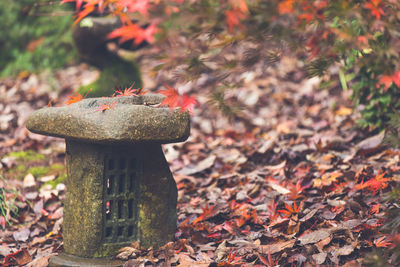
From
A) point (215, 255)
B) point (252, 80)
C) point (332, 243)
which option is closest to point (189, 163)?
point (215, 255)

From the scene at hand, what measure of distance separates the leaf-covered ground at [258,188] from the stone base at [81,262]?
11cm

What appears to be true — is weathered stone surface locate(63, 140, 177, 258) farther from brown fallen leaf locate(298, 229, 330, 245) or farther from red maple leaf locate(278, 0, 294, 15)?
red maple leaf locate(278, 0, 294, 15)

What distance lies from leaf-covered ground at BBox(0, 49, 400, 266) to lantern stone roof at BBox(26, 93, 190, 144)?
21cm

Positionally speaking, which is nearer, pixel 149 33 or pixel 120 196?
pixel 149 33

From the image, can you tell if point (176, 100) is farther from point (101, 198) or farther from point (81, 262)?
point (81, 262)

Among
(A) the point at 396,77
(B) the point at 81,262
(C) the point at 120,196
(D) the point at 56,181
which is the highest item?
(A) the point at 396,77

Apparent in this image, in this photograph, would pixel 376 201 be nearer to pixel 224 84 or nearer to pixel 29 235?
pixel 224 84

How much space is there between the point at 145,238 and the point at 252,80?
4005 mm

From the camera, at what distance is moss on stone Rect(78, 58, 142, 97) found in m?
4.78

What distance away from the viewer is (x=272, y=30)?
5.56 ft

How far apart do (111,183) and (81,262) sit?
1.47 ft

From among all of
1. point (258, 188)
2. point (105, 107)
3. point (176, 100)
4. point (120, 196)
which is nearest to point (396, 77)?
point (176, 100)

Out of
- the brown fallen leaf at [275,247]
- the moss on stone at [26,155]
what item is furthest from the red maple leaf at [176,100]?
the moss on stone at [26,155]

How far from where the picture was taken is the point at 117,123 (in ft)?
7.39
